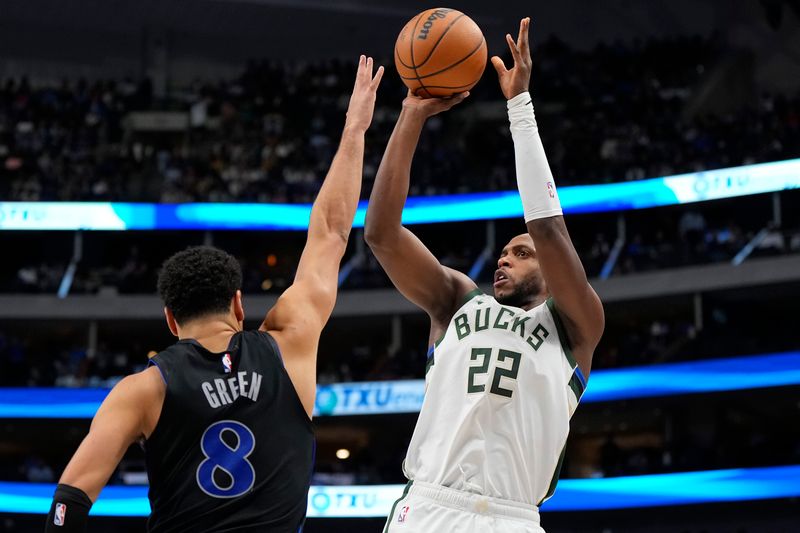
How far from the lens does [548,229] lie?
159 inches

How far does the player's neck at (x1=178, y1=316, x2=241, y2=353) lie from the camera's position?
316cm

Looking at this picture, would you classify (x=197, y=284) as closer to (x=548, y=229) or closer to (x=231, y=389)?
(x=231, y=389)

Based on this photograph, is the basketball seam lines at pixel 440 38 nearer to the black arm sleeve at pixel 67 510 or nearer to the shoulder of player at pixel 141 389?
the shoulder of player at pixel 141 389

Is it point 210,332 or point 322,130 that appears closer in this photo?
point 210,332

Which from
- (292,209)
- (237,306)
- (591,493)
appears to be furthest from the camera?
(292,209)

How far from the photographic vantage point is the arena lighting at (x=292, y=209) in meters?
24.9

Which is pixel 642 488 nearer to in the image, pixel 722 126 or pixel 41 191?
pixel 722 126

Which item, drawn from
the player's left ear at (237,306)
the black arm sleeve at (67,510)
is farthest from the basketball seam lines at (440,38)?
the black arm sleeve at (67,510)

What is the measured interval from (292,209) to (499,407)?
76.6 feet

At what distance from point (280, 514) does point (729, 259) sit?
21370 mm

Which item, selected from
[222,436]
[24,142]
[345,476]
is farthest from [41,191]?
[222,436]

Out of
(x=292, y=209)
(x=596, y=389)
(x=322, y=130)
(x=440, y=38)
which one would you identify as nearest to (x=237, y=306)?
(x=440, y=38)

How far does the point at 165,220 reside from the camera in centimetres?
2681

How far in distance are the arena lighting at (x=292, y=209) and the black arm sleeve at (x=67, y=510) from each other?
23.0 m
